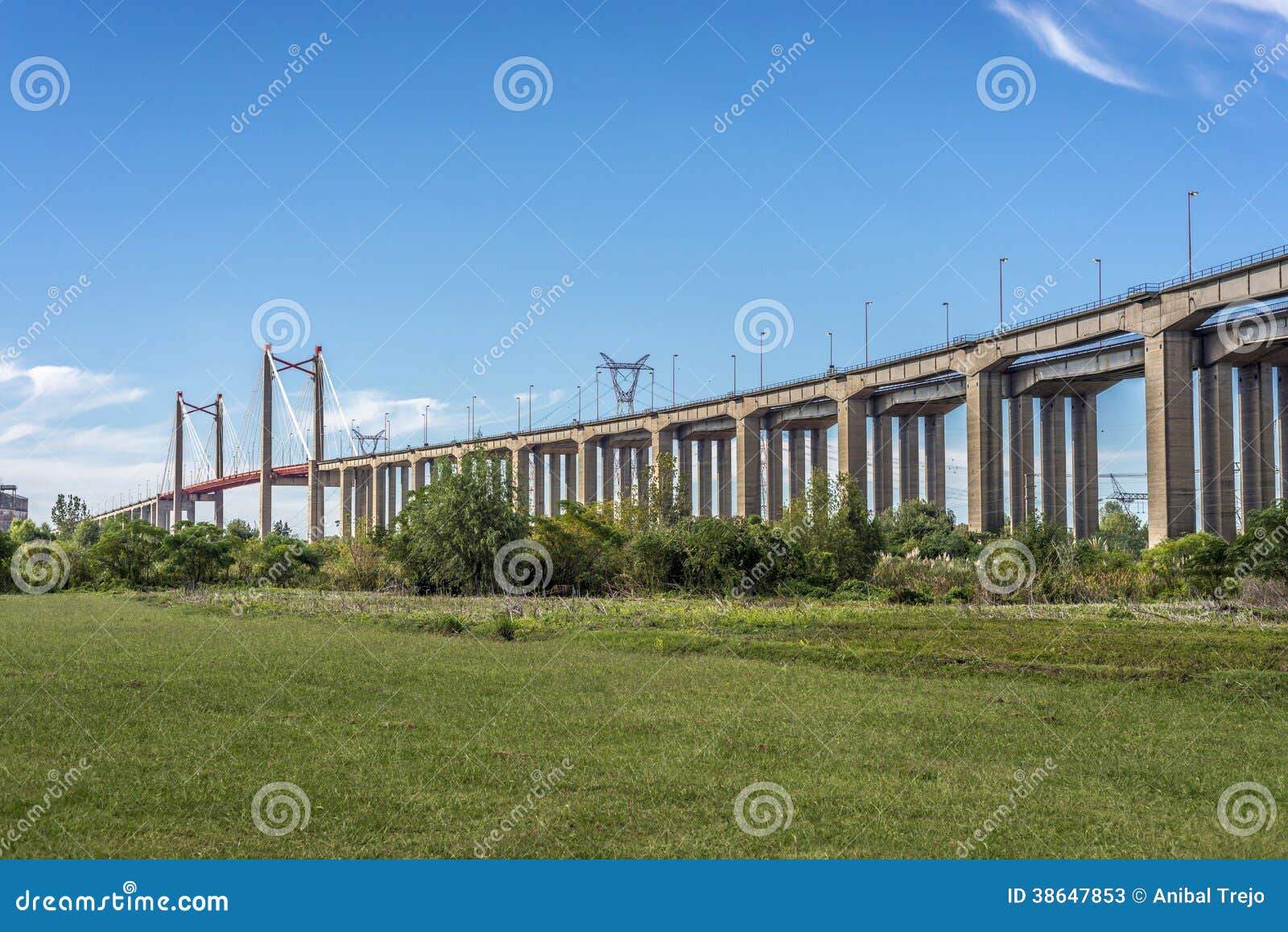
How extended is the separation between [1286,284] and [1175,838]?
39.7 meters

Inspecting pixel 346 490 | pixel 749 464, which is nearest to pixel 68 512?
pixel 346 490

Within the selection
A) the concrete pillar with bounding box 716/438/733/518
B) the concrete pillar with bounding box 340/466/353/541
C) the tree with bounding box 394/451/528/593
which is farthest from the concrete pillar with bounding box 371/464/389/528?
the tree with bounding box 394/451/528/593

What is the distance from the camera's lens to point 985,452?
5825cm

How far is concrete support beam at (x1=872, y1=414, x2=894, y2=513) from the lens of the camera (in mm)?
69812

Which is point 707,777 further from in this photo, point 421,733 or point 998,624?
point 998,624

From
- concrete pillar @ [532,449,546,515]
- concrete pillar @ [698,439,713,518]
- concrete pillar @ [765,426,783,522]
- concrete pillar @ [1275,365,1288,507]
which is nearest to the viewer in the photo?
concrete pillar @ [1275,365,1288,507]

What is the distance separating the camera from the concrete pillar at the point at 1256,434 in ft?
180

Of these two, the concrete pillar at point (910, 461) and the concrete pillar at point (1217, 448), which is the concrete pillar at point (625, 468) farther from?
the concrete pillar at point (1217, 448)

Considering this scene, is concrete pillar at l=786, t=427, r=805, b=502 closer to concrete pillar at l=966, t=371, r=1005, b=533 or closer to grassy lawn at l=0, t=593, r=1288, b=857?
concrete pillar at l=966, t=371, r=1005, b=533

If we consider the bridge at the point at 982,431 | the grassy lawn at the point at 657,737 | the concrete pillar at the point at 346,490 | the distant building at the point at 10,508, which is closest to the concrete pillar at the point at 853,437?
the bridge at the point at 982,431

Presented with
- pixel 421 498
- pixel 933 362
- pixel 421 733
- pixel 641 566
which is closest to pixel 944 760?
pixel 421 733

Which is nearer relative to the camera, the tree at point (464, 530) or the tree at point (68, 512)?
the tree at point (464, 530)

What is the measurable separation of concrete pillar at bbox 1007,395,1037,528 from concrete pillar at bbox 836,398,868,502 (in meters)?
8.83

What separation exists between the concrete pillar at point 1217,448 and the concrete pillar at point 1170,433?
1.82 m
